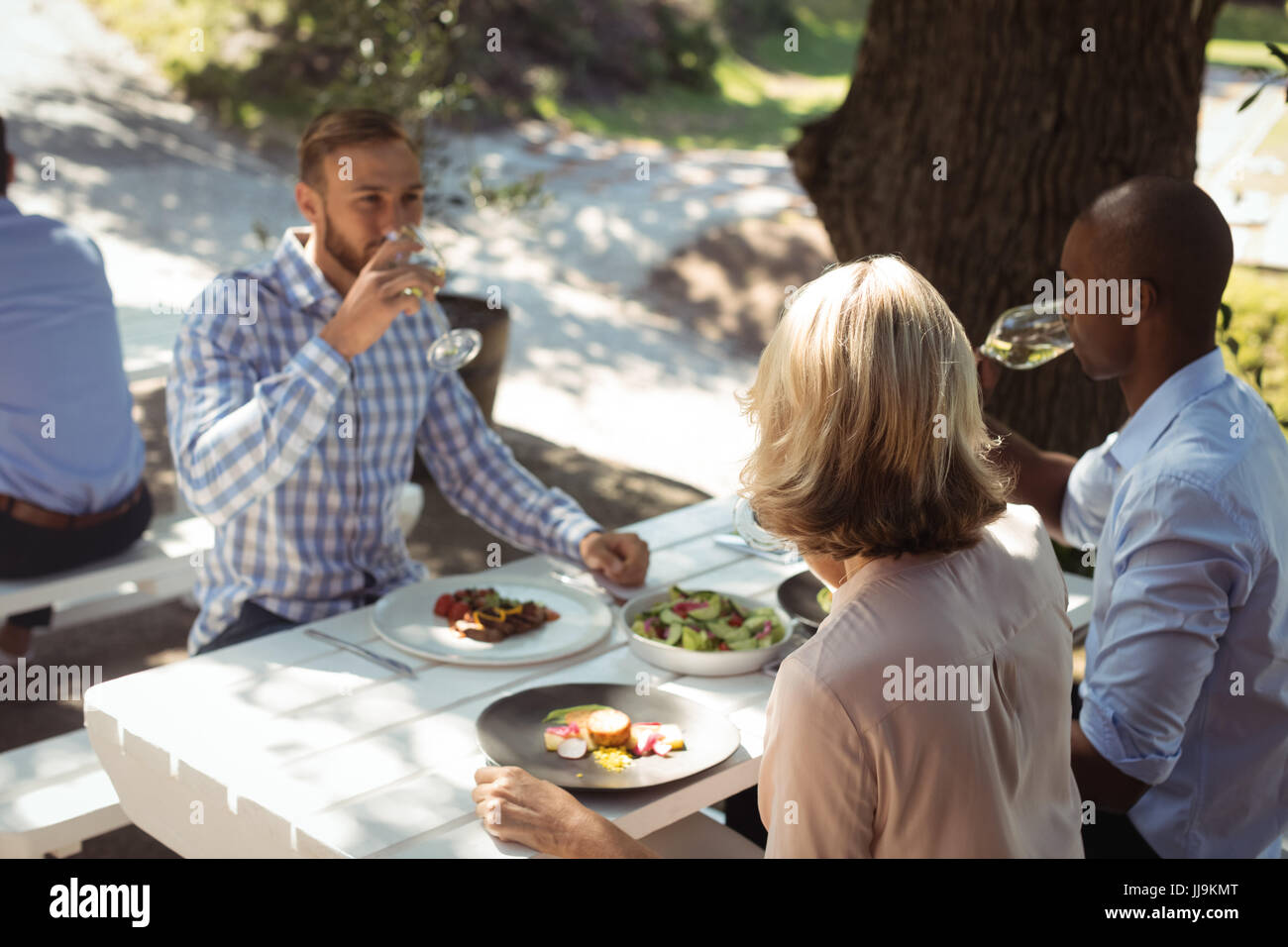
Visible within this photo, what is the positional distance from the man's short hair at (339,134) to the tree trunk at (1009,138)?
1963 millimetres

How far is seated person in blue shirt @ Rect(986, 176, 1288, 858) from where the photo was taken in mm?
2404

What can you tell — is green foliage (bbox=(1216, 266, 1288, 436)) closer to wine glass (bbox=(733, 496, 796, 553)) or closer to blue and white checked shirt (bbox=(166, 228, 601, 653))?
blue and white checked shirt (bbox=(166, 228, 601, 653))

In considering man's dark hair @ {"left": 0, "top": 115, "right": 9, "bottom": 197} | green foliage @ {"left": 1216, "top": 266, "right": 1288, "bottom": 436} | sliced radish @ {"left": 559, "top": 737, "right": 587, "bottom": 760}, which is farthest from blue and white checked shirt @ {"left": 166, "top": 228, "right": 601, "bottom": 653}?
green foliage @ {"left": 1216, "top": 266, "right": 1288, "bottom": 436}

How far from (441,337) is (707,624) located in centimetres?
90

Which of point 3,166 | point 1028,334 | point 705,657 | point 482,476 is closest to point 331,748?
point 705,657

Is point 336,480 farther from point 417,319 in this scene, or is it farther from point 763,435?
point 763,435

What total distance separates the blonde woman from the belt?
2.76m

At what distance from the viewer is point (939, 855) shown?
175cm

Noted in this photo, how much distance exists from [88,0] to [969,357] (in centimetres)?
1885

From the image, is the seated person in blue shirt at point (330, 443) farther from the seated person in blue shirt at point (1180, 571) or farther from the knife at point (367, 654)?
the seated person in blue shirt at point (1180, 571)

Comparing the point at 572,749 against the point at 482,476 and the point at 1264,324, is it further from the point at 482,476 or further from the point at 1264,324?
the point at 1264,324

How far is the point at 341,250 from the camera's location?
330 cm

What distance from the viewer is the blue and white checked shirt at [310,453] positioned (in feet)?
9.46
